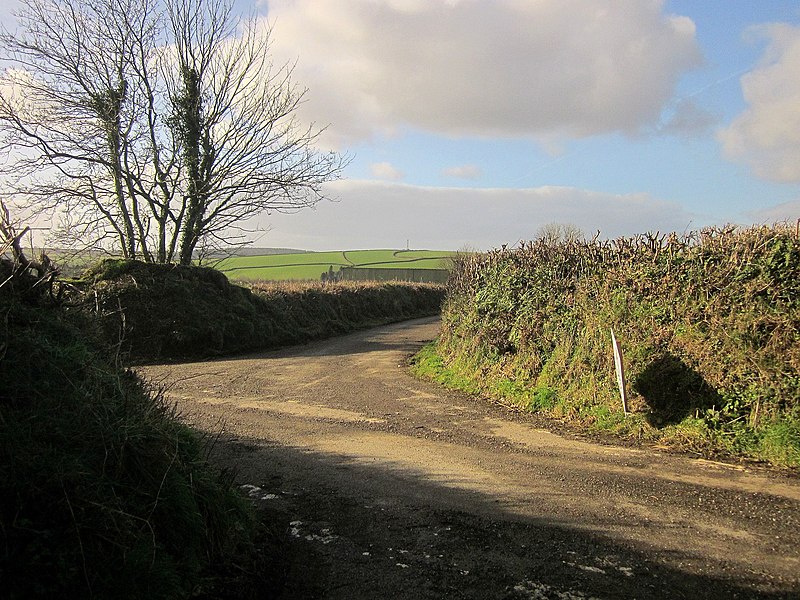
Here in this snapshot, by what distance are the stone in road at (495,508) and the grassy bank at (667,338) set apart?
726mm

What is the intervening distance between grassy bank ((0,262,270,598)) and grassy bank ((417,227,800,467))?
607 cm

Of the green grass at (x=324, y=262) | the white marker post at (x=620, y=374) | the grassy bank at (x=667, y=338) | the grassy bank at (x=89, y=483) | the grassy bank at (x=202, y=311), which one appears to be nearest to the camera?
the grassy bank at (x=89, y=483)

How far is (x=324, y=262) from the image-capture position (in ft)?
183

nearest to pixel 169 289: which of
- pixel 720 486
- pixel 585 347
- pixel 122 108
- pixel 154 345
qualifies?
pixel 154 345

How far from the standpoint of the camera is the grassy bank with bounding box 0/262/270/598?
2916 millimetres

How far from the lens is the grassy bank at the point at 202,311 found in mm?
18547

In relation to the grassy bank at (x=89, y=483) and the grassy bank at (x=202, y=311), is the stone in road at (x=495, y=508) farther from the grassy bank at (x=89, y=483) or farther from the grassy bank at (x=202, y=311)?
the grassy bank at (x=202, y=311)

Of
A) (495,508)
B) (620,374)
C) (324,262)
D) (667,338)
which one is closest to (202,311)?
(620,374)

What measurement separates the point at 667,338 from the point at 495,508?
4.38m

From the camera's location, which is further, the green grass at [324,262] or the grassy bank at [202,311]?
the green grass at [324,262]

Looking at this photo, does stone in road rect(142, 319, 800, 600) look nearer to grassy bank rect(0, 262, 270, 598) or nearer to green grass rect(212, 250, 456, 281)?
grassy bank rect(0, 262, 270, 598)

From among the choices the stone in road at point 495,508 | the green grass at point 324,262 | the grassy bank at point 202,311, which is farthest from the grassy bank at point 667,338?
the green grass at point 324,262

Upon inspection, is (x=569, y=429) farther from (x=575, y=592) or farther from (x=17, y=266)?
(x=17, y=266)

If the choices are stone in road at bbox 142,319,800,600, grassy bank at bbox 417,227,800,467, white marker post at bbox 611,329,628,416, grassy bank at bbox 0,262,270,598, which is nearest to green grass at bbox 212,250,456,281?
grassy bank at bbox 417,227,800,467
